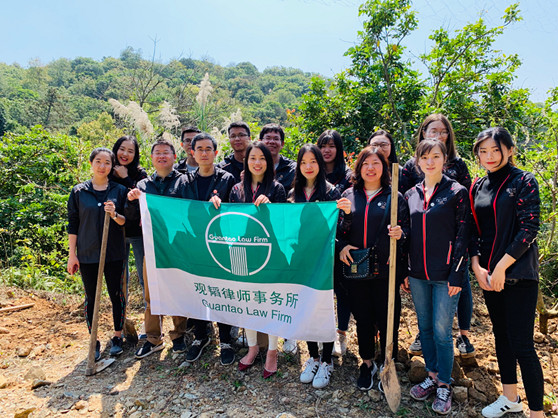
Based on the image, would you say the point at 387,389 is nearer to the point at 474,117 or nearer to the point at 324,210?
the point at 324,210

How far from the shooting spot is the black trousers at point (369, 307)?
2.86 meters

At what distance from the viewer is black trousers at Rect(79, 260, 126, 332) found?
352cm

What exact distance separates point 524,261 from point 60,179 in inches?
321

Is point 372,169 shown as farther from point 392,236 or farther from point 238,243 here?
point 238,243

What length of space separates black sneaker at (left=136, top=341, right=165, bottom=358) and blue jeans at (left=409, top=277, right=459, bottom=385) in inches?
106

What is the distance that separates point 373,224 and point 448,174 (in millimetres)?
824

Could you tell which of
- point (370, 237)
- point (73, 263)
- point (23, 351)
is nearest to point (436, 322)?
point (370, 237)

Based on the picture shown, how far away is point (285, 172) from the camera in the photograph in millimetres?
3947

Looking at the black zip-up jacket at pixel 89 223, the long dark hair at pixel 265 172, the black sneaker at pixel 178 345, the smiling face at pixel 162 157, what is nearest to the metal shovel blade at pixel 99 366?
the black sneaker at pixel 178 345

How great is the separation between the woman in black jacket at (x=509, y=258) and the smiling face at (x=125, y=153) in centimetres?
348

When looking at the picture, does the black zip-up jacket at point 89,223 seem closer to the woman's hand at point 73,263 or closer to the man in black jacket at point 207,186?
the woman's hand at point 73,263

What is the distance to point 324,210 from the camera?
2.89 meters

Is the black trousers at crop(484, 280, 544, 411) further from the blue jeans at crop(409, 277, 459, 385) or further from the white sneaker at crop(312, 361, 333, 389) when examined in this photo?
the white sneaker at crop(312, 361, 333, 389)

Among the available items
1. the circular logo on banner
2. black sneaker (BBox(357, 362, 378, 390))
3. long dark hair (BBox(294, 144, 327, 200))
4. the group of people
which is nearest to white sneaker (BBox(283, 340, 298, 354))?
the group of people
